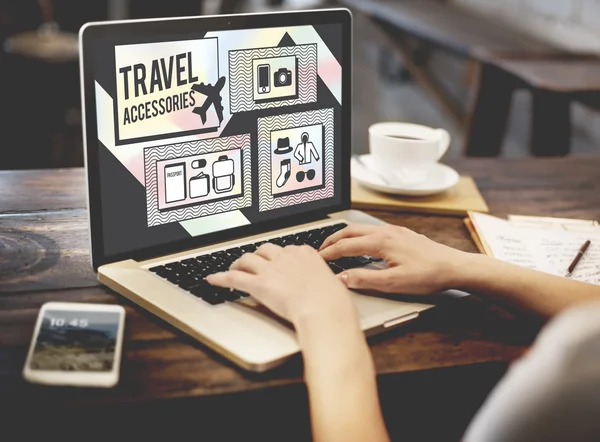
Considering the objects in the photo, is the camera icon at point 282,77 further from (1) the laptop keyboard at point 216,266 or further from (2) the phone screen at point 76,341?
(2) the phone screen at point 76,341

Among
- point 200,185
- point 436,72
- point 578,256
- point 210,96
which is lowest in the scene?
point 436,72

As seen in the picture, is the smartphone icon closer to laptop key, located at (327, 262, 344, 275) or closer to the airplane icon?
the airplane icon

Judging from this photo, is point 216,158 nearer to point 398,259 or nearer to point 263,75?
point 263,75

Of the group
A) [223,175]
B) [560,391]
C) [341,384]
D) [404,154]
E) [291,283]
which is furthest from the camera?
[404,154]

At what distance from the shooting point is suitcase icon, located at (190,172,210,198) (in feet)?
3.17

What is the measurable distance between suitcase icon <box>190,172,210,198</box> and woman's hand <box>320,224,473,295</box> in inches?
6.8

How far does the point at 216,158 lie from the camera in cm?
98

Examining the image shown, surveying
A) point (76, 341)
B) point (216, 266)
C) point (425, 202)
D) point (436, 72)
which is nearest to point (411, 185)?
point (425, 202)

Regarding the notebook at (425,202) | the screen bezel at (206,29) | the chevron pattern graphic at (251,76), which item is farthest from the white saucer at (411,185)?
the chevron pattern graphic at (251,76)

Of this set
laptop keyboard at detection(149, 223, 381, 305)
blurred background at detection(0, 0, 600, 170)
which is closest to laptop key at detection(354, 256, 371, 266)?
laptop keyboard at detection(149, 223, 381, 305)

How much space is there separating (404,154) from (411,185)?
0.18 feet

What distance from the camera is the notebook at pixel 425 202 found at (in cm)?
120

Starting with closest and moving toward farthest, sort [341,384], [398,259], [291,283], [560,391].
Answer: [560,391] → [341,384] → [291,283] → [398,259]

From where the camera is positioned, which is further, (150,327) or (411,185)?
(411,185)
